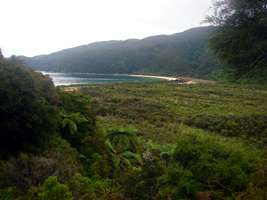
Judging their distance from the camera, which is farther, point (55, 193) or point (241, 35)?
point (241, 35)

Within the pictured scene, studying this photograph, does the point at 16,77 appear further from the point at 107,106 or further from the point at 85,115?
the point at 107,106

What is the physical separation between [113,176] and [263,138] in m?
11.1

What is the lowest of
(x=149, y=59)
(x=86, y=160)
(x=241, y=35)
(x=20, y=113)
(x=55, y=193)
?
(x=149, y=59)

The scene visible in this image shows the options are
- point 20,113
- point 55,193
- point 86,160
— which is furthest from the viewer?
point 86,160

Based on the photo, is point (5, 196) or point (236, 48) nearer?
point (5, 196)

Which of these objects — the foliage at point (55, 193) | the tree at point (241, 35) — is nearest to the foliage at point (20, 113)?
the foliage at point (55, 193)

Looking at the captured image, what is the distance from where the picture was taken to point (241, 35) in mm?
17031

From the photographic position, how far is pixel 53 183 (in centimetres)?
759

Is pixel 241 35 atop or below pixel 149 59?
atop

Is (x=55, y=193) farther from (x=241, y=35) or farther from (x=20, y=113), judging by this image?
(x=241, y=35)

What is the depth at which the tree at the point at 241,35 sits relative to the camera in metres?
16.6

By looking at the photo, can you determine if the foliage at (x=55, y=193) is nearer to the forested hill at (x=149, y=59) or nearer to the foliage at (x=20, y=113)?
the foliage at (x=20, y=113)

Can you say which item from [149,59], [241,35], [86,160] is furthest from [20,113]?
[149,59]

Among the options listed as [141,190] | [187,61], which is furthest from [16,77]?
[187,61]
